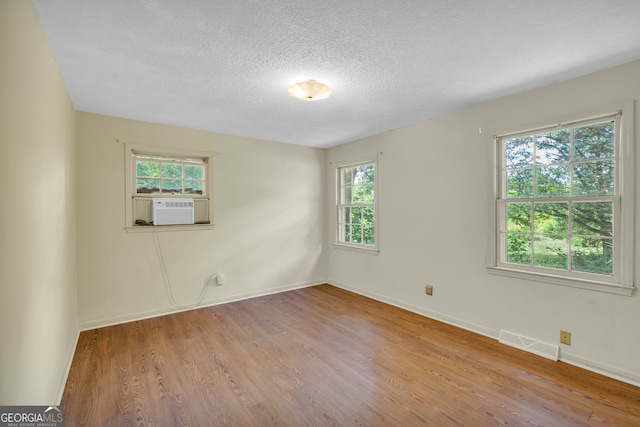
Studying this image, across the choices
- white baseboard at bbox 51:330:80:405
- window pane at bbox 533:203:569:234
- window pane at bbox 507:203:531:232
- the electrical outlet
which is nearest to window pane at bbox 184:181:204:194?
white baseboard at bbox 51:330:80:405

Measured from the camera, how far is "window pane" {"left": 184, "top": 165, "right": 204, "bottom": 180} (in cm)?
393

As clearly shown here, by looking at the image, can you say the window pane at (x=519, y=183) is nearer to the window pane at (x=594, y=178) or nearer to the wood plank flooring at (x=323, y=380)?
the window pane at (x=594, y=178)

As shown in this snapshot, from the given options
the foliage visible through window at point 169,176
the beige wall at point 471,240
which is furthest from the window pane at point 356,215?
the foliage visible through window at point 169,176

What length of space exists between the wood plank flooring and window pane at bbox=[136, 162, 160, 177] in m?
1.77

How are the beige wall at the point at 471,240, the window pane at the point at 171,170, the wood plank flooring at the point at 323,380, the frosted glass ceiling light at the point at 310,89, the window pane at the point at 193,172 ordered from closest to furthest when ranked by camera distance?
the wood plank flooring at the point at 323,380 < the beige wall at the point at 471,240 < the frosted glass ceiling light at the point at 310,89 < the window pane at the point at 171,170 < the window pane at the point at 193,172

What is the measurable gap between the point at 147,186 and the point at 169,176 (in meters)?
0.28

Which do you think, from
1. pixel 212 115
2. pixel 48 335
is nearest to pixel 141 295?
pixel 48 335

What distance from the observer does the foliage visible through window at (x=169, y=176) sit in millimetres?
3632

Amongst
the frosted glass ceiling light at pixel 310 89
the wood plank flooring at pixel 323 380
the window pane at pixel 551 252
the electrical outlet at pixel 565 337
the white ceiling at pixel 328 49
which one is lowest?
the wood plank flooring at pixel 323 380

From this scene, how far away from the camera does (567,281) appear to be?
253cm

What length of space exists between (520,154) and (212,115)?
3256 millimetres

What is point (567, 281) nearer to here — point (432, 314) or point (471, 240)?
point (471, 240)

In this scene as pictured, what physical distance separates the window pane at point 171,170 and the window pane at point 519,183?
3.82m

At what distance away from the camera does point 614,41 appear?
1943 millimetres
